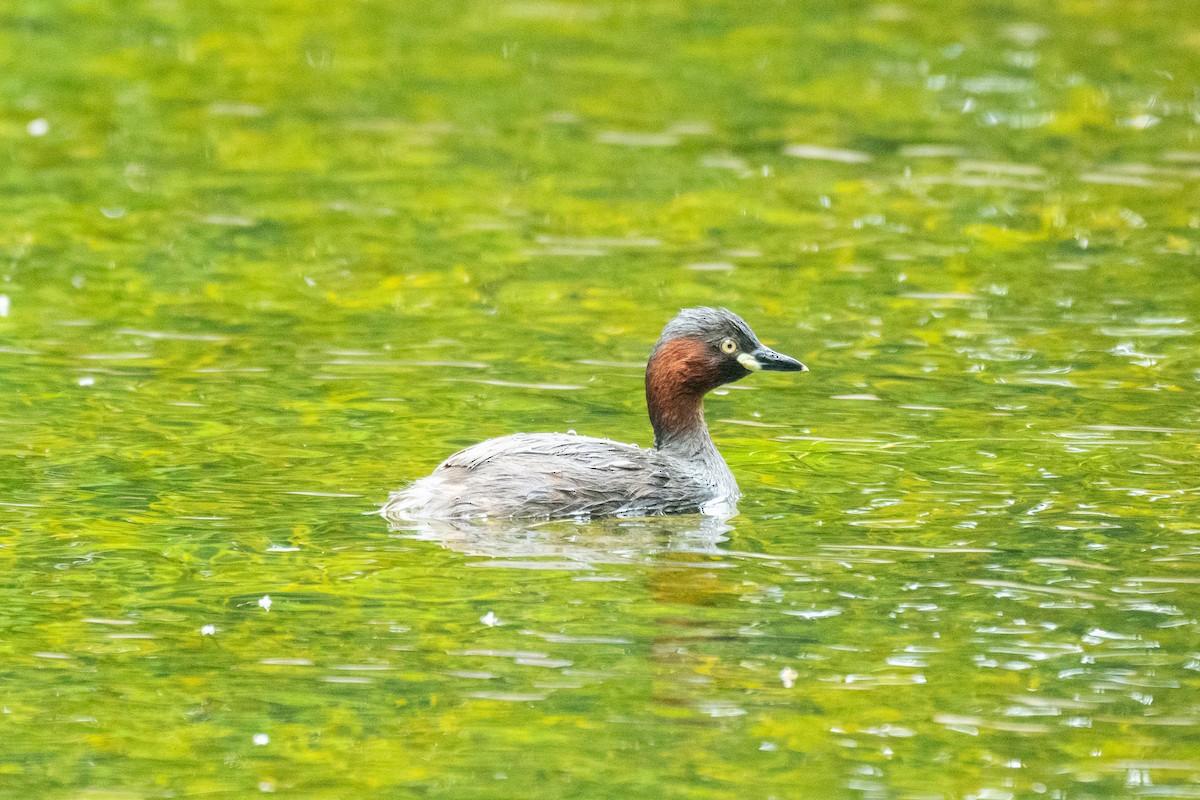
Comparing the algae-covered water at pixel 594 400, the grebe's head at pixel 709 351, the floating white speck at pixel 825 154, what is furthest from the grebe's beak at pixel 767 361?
the floating white speck at pixel 825 154

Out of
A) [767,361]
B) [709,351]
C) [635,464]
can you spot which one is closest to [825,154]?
[767,361]

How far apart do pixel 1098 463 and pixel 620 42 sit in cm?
1543

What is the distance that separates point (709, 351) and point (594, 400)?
1.80 metres

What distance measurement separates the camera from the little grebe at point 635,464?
1148cm

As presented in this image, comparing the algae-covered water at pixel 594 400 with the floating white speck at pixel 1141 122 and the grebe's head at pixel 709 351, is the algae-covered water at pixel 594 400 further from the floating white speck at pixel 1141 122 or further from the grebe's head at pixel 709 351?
the grebe's head at pixel 709 351

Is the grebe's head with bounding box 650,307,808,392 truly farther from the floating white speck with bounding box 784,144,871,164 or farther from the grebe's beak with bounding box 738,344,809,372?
the floating white speck with bounding box 784,144,871,164

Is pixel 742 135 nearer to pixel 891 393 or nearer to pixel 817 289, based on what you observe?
pixel 817 289

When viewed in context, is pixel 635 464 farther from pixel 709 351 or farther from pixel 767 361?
pixel 767 361

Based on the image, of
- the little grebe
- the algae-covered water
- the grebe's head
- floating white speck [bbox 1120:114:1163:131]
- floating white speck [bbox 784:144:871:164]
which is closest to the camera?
the algae-covered water

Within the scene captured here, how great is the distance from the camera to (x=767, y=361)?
41.2 ft

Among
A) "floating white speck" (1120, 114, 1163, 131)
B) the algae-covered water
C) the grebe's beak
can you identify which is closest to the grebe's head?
the grebe's beak

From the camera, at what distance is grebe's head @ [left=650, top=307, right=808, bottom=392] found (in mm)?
12367

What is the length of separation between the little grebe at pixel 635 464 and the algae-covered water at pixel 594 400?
0.19 meters

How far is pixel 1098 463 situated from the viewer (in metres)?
12.6
